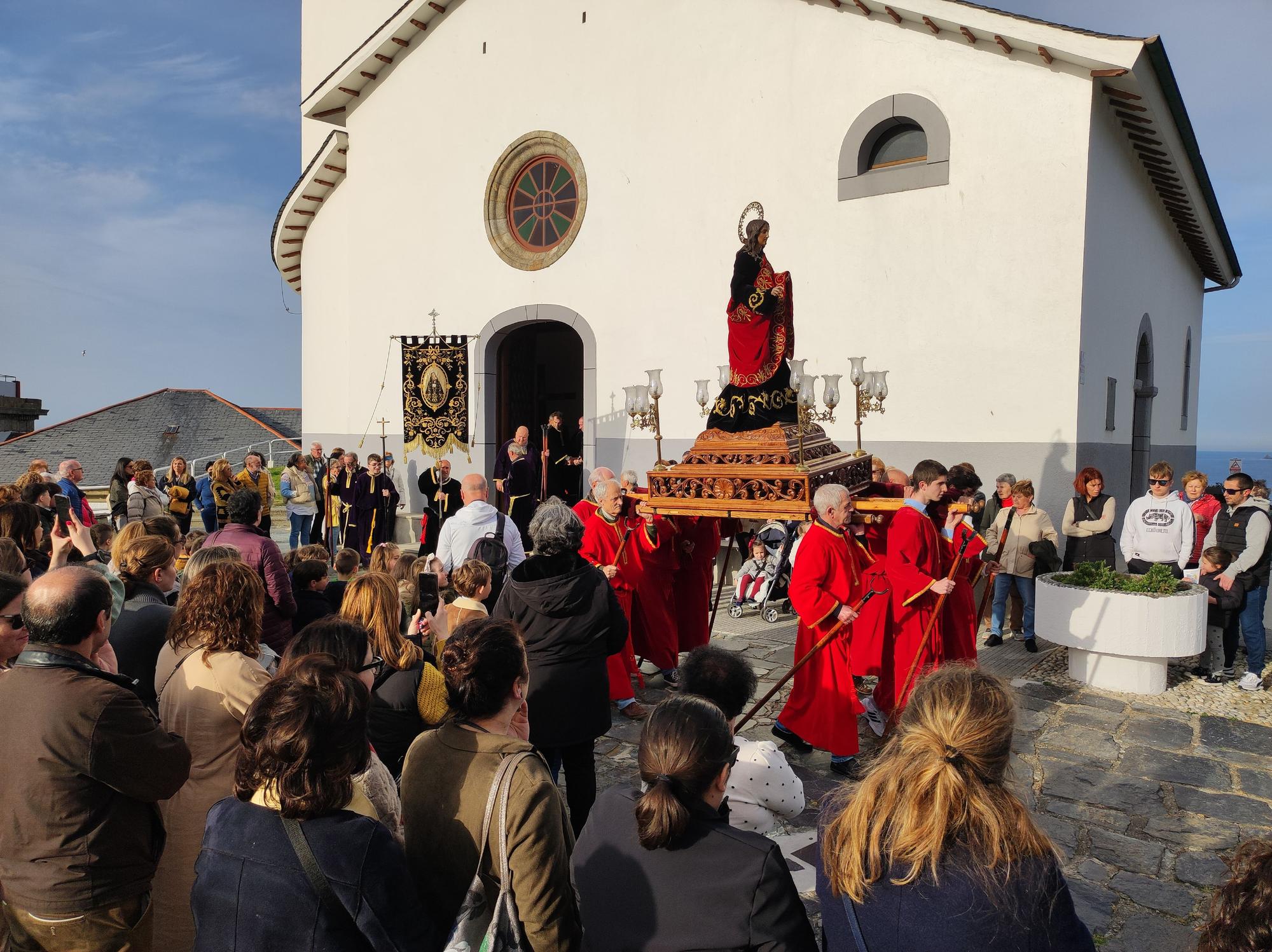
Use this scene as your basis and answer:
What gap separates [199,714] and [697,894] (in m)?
1.72

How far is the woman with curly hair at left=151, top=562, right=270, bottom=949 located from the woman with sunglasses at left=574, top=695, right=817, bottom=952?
1336mm

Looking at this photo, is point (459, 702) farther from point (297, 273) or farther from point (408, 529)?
point (297, 273)

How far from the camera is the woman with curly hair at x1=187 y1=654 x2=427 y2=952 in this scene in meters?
1.76

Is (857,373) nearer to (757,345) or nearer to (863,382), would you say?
(863,382)

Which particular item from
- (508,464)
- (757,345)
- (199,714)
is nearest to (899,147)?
(757,345)

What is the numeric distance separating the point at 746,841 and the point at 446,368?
39.0 ft

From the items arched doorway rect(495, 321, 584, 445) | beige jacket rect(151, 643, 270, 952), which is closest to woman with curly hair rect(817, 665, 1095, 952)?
beige jacket rect(151, 643, 270, 952)

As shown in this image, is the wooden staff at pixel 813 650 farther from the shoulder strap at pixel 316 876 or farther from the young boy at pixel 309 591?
the shoulder strap at pixel 316 876

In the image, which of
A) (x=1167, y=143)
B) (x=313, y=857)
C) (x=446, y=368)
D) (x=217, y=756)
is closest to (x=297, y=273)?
(x=446, y=368)

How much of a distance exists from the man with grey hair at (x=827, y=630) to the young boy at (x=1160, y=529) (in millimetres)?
3631

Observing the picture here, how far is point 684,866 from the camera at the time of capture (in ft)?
6.07

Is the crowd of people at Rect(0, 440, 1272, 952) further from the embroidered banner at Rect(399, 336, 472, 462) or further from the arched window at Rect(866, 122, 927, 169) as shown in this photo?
the embroidered banner at Rect(399, 336, 472, 462)

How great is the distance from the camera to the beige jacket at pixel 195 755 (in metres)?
2.66

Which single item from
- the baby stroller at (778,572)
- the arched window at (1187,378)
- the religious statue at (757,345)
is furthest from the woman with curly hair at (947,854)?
the arched window at (1187,378)
